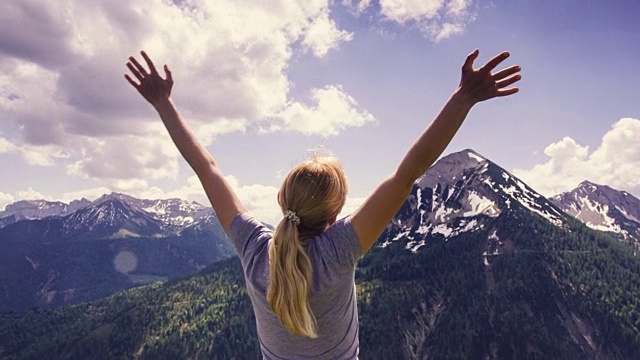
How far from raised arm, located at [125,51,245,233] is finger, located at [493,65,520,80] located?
244 centimetres

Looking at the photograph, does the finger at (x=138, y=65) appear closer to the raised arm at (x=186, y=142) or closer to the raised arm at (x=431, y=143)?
the raised arm at (x=186, y=142)

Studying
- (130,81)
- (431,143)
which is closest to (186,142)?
(130,81)

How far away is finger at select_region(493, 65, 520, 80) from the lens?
3.60 meters

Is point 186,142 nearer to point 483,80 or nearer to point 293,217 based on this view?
point 293,217

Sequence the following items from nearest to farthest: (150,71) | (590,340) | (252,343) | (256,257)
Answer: (256,257) → (150,71) → (590,340) → (252,343)

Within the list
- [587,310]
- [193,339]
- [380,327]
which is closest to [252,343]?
[193,339]

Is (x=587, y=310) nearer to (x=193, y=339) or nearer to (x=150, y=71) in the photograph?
(x=193, y=339)

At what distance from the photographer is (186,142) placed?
4.88 meters

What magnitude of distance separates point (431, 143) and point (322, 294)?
1.40m

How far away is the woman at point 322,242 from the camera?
354 centimetres

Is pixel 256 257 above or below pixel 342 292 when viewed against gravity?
above

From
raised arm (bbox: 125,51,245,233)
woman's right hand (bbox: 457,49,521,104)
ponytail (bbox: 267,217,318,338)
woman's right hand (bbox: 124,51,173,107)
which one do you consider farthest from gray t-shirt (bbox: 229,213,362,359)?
woman's right hand (bbox: 124,51,173,107)

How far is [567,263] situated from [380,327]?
8208 centimetres

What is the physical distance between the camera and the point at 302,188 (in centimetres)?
385
